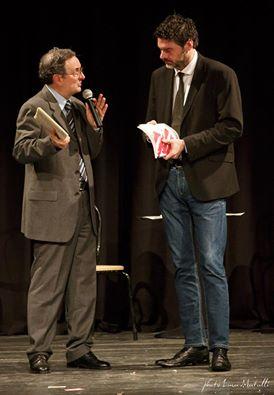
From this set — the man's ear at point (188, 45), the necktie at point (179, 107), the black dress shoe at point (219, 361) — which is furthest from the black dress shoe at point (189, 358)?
the man's ear at point (188, 45)

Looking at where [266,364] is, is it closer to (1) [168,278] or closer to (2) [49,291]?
(2) [49,291]

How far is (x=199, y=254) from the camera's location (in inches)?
147

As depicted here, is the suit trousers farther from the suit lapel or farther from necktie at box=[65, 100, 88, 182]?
the suit lapel

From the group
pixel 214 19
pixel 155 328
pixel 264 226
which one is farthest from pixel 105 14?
pixel 155 328

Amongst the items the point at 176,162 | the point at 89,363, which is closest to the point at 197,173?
the point at 176,162

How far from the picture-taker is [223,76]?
12.0ft

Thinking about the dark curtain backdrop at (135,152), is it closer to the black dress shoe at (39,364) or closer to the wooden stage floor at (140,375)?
the wooden stage floor at (140,375)

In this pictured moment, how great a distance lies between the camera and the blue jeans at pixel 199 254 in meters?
3.66

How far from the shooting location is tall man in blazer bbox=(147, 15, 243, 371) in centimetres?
366

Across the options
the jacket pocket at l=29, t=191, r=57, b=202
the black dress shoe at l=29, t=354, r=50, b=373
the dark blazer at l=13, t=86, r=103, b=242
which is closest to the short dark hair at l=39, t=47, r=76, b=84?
the dark blazer at l=13, t=86, r=103, b=242

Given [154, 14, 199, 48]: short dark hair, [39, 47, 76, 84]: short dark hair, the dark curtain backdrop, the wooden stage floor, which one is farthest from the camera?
the dark curtain backdrop

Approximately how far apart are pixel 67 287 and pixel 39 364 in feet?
1.30

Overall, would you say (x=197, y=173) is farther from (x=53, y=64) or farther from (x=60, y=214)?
(x=53, y=64)

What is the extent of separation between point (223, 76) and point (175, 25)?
0.31 meters
